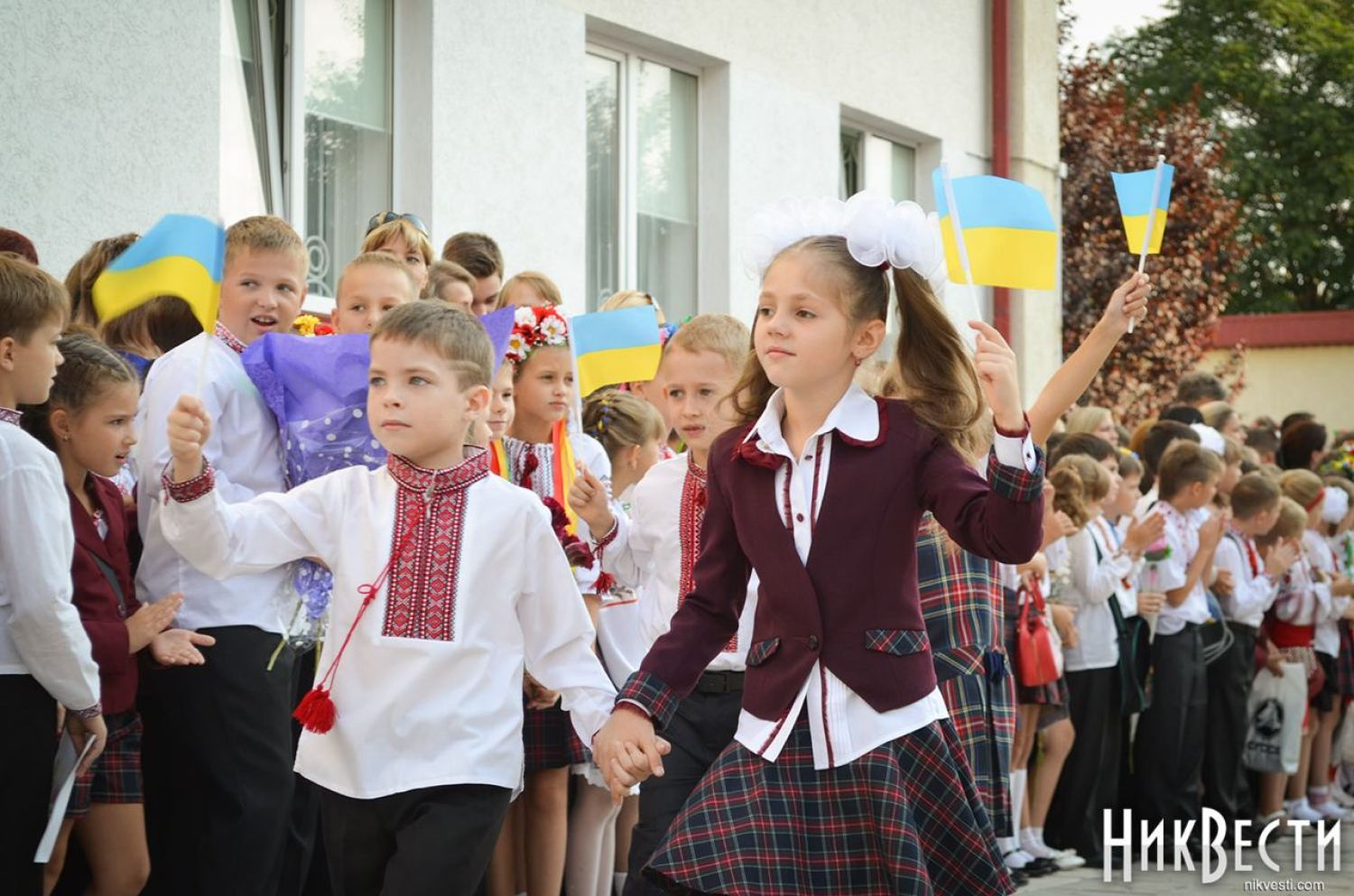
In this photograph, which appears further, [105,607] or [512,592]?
[105,607]

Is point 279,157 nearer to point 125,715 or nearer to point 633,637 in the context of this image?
point 633,637

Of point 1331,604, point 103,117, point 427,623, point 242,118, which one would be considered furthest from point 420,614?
point 1331,604

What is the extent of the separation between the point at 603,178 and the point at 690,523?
5643 mm

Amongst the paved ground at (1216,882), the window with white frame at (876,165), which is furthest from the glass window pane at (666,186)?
the paved ground at (1216,882)

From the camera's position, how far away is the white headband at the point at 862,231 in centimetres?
377

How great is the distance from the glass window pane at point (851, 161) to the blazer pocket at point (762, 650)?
931 centimetres

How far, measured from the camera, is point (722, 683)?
479 centimetres

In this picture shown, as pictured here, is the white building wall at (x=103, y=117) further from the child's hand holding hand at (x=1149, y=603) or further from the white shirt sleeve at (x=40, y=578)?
the child's hand holding hand at (x=1149, y=603)

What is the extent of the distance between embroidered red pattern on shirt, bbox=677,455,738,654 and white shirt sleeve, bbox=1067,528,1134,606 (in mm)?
3578

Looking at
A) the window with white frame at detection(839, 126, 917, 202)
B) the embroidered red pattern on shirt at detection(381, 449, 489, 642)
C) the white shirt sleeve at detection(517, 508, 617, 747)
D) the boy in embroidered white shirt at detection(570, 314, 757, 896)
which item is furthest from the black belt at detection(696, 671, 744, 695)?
the window with white frame at detection(839, 126, 917, 202)

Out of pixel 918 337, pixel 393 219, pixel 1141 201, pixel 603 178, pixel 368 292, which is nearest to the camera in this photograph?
pixel 918 337

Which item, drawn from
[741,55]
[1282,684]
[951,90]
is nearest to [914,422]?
[1282,684]

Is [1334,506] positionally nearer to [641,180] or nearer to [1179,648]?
[1179,648]

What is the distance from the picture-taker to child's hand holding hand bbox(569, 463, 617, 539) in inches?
194
